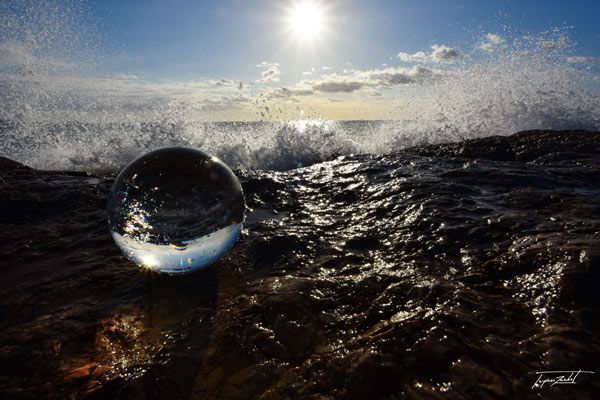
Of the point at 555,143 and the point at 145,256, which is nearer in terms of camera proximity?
the point at 145,256

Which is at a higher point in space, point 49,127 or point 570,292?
point 49,127

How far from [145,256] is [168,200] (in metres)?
0.41

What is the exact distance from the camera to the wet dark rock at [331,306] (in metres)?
1.06

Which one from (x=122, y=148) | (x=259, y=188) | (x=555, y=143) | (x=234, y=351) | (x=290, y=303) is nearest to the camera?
(x=234, y=351)

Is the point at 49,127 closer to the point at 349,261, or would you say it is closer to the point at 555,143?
the point at 349,261

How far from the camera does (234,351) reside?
128 cm

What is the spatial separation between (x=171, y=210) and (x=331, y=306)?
1070mm

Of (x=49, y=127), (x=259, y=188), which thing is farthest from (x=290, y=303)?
(x=49, y=127)

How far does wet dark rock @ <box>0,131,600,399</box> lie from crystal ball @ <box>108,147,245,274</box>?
21 cm
